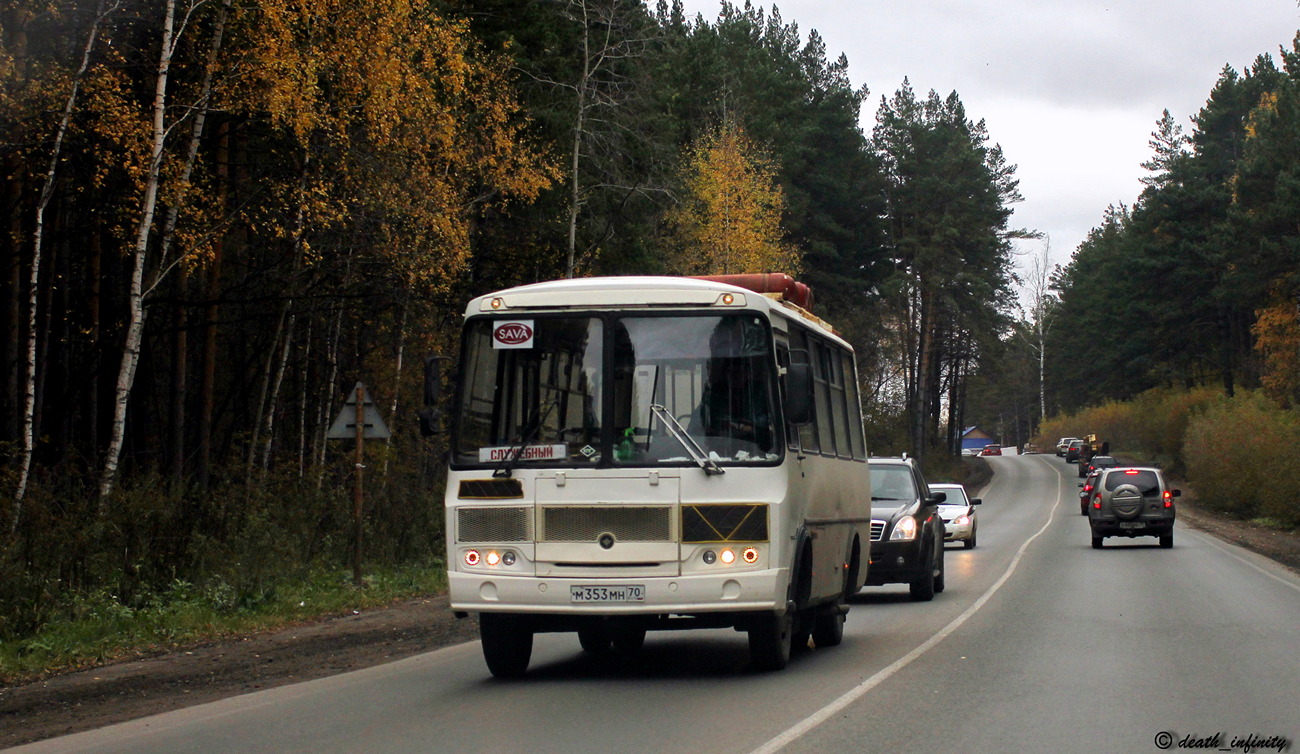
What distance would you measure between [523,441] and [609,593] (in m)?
1.36

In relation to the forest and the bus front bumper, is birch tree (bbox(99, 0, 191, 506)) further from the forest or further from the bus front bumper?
the forest

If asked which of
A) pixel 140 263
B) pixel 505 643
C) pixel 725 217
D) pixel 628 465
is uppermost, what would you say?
pixel 725 217

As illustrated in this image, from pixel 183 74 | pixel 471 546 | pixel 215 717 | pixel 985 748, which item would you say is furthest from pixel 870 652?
pixel 183 74

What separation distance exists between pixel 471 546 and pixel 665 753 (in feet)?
11.1

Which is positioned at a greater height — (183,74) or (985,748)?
(183,74)

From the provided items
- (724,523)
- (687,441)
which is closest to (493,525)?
(687,441)

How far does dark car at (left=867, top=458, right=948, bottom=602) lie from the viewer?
1827cm

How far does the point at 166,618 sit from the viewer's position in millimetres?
14906

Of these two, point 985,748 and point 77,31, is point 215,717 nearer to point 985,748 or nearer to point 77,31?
point 985,748

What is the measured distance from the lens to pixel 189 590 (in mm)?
16766

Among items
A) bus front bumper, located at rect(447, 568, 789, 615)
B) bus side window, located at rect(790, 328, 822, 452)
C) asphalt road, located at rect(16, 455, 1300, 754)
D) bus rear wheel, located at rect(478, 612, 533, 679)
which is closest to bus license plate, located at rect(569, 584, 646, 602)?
bus front bumper, located at rect(447, 568, 789, 615)

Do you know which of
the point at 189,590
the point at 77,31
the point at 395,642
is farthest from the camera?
the point at 77,31

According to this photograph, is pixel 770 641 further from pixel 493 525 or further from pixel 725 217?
pixel 725 217

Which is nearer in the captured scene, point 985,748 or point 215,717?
point 985,748
